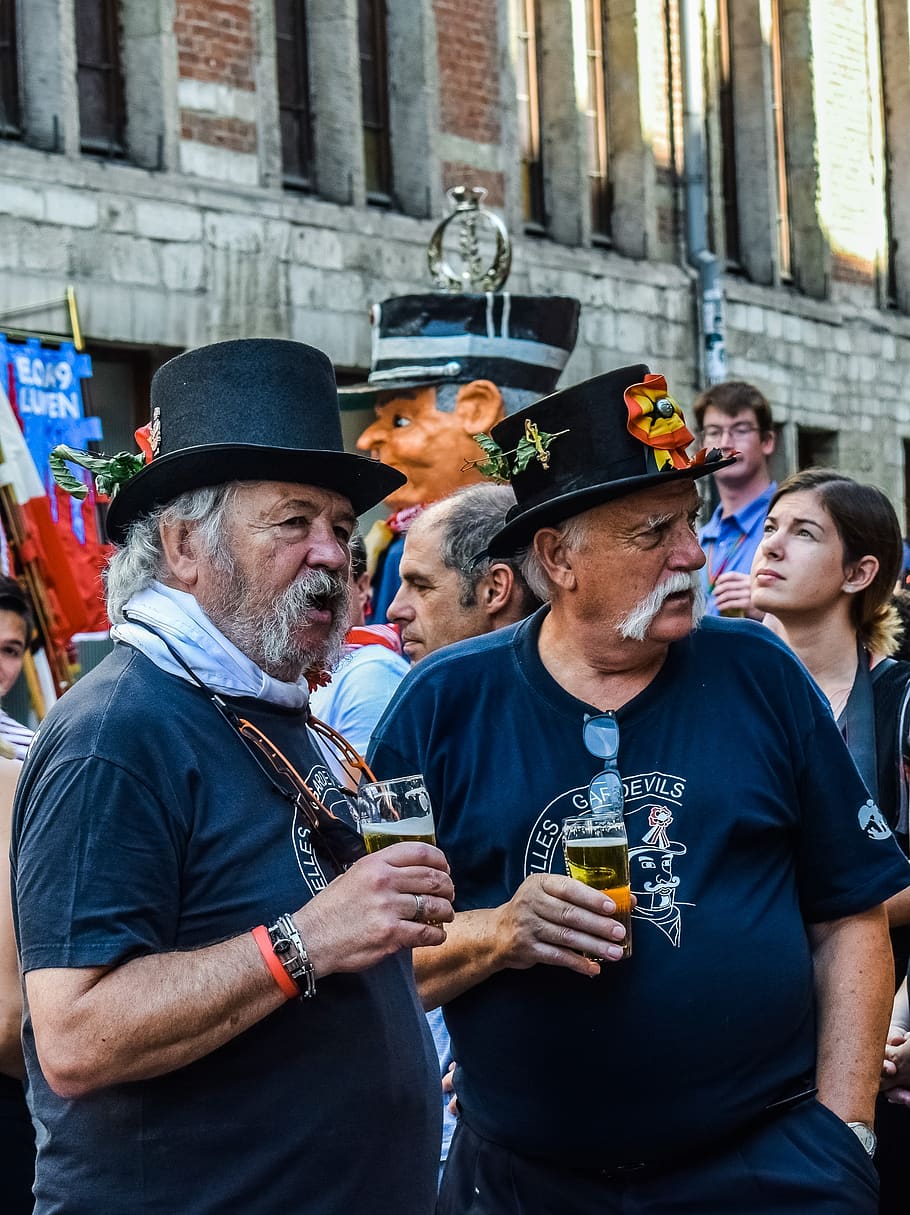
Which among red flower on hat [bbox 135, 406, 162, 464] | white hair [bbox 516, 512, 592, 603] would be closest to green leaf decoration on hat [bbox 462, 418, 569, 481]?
white hair [bbox 516, 512, 592, 603]

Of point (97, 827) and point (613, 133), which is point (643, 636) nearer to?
point (97, 827)

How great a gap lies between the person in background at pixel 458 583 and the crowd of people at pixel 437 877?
1157mm

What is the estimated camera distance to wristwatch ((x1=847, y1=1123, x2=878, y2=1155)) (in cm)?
342

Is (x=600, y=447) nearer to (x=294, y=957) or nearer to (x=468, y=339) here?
(x=294, y=957)

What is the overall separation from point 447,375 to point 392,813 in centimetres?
492

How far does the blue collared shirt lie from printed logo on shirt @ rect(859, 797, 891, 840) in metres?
3.79

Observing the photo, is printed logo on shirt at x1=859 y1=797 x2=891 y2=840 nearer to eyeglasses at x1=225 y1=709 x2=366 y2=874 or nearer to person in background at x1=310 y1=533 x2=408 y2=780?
eyeglasses at x1=225 y1=709 x2=366 y2=874

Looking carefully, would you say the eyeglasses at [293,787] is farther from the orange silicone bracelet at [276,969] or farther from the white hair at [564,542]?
the white hair at [564,542]

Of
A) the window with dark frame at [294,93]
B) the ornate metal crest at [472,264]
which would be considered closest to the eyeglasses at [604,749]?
the ornate metal crest at [472,264]

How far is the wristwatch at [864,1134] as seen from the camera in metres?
3.42

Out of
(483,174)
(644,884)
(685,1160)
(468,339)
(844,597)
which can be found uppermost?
(483,174)

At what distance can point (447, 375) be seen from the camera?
25.3 feet

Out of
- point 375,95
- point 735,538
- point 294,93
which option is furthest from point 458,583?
point 375,95

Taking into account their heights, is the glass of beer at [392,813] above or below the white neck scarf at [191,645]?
below
